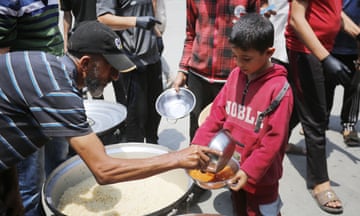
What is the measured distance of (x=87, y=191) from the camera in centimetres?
231

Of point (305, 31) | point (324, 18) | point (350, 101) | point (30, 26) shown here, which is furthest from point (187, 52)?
point (350, 101)

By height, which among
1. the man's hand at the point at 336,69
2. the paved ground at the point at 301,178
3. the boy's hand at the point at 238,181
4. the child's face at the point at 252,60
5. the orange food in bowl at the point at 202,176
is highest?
the child's face at the point at 252,60

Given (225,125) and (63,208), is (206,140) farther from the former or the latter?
(63,208)

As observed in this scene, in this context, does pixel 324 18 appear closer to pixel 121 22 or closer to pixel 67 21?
pixel 121 22

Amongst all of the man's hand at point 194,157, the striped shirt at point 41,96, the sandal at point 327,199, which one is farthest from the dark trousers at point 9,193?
the sandal at point 327,199

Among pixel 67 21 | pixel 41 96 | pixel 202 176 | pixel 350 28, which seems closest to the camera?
pixel 41 96

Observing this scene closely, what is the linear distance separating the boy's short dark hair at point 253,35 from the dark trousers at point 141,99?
131cm

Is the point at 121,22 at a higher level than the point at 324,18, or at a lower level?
lower

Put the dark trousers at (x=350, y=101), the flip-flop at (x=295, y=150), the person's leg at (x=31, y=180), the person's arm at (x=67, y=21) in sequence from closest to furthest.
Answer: the person's leg at (x=31, y=180) → the dark trousers at (x=350, y=101) → the flip-flop at (x=295, y=150) → the person's arm at (x=67, y=21)

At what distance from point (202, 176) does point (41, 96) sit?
0.79 m

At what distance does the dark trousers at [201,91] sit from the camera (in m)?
2.59

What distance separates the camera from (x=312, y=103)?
8.56 ft

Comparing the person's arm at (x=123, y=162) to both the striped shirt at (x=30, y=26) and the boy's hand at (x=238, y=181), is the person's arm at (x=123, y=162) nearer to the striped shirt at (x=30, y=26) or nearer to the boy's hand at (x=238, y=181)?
the boy's hand at (x=238, y=181)

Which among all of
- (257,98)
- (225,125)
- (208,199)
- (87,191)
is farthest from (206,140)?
(208,199)
